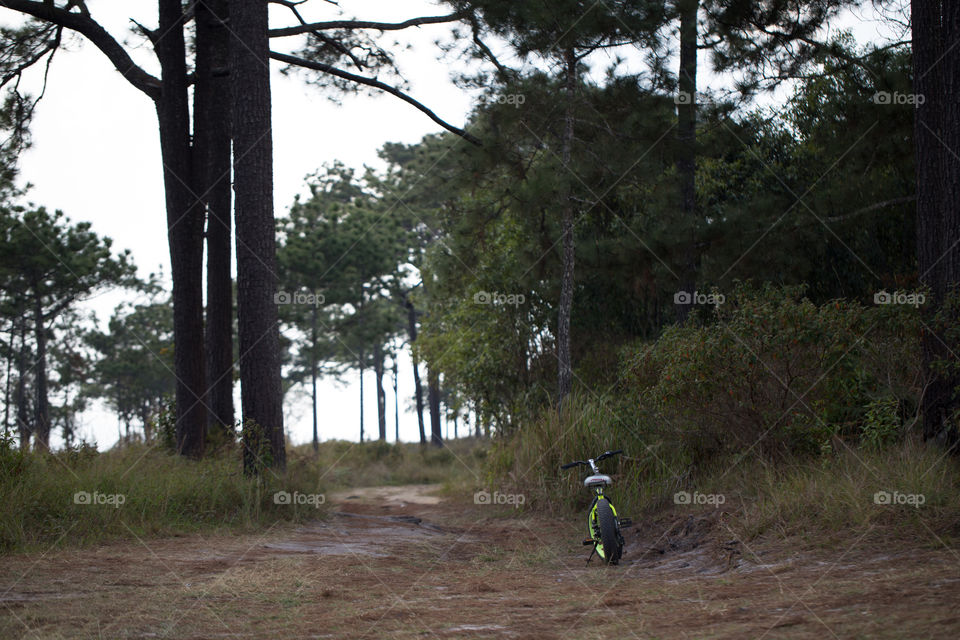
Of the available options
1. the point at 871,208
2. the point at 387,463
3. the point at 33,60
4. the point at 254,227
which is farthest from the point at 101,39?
the point at 387,463

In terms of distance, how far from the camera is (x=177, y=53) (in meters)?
12.1

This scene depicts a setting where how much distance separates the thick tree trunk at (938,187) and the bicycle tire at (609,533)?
9.06 ft

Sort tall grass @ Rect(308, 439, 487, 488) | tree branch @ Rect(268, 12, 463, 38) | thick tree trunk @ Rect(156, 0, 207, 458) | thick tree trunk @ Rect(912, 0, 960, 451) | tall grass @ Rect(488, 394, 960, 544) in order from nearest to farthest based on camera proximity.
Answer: tall grass @ Rect(488, 394, 960, 544), thick tree trunk @ Rect(912, 0, 960, 451), thick tree trunk @ Rect(156, 0, 207, 458), tree branch @ Rect(268, 12, 463, 38), tall grass @ Rect(308, 439, 487, 488)

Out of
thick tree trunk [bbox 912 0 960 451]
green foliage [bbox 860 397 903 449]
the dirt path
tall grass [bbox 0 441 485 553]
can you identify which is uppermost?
thick tree trunk [bbox 912 0 960 451]

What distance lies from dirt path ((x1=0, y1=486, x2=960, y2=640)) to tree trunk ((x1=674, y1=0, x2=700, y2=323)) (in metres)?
4.31

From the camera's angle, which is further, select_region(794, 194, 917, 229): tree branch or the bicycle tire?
select_region(794, 194, 917, 229): tree branch

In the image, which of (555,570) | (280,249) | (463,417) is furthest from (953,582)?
(280,249)

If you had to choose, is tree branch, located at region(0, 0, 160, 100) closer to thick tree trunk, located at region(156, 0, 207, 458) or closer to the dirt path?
thick tree trunk, located at region(156, 0, 207, 458)

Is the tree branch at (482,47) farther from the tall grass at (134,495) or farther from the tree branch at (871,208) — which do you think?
the tall grass at (134,495)

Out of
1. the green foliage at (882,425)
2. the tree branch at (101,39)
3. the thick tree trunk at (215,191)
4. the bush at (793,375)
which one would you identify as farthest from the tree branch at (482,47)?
the green foliage at (882,425)

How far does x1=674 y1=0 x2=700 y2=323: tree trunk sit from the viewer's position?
11.3 meters

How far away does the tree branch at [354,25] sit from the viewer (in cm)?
1276

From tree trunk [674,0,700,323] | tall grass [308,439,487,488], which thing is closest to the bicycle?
tree trunk [674,0,700,323]

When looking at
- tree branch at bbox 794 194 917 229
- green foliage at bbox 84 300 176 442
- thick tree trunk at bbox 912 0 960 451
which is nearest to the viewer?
thick tree trunk at bbox 912 0 960 451
